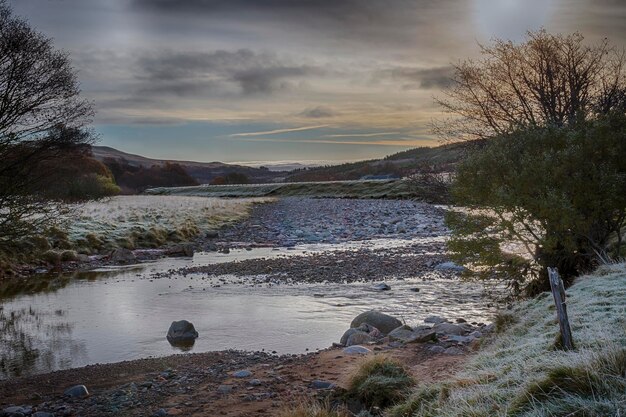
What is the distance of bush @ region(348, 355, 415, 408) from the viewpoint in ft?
23.9

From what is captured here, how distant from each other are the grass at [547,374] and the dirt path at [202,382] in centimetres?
93

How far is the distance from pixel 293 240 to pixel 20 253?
42.1 ft

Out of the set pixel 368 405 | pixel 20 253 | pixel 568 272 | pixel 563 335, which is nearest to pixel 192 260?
pixel 20 253

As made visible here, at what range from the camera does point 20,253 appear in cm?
2009

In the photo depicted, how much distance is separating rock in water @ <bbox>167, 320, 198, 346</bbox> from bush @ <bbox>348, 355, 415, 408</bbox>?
4517 millimetres

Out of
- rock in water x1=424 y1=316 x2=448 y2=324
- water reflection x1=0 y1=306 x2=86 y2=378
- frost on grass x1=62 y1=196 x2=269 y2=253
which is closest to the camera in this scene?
water reflection x1=0 y1=306 x2=86 y2=378

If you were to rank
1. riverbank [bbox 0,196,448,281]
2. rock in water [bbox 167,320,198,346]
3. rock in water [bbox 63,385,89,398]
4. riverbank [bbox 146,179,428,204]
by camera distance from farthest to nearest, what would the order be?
riverbank [bbox 146,179,428,204] < riverbank [bbox 0,196,448,281] < rock in water [bbox 167,320,198,346] < rock in water [bbox 63,385,89,398]

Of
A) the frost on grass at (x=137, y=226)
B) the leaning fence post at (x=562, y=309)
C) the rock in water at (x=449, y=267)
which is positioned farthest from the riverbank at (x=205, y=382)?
the frost on grass at (x=137, y=226)

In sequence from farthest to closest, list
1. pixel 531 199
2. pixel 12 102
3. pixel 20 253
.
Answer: pixel 20 253 → pixel 12 102 → pixel 531 199

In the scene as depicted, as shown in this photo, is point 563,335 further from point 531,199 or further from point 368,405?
point 531,199

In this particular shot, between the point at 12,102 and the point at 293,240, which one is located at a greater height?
the point at 12,102

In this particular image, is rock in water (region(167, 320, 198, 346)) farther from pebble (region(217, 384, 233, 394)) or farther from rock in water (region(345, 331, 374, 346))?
rock in water (region(345, 331, 374, 346))

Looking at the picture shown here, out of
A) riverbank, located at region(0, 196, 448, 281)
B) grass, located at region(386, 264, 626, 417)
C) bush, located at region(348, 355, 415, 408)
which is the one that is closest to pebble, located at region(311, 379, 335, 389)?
bush, located at region(348, 355, 415, 408)

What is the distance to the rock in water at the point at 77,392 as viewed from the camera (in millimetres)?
8352
